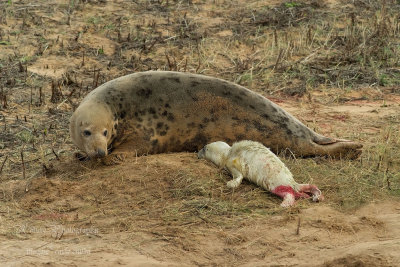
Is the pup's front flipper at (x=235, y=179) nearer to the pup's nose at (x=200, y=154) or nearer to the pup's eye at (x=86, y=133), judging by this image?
the pup's nose at (x=200, y=154)

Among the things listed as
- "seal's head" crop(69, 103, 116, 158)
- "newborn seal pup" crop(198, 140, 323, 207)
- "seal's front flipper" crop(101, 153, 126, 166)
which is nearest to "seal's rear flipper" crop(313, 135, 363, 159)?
"newborn seal pup" crop(198, 140, 323, 207)

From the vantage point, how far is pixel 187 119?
683 centimetres

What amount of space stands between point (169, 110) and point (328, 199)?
6.57 ft

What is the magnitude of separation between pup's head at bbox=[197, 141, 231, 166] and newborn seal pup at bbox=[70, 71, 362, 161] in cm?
40

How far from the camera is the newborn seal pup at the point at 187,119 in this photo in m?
6.70

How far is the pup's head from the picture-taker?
20.2ft

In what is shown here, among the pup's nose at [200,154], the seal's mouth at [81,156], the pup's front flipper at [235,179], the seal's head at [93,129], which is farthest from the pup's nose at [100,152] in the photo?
the pup's front flipper at [235,179]

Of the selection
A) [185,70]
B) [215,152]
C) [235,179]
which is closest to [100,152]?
[215,152]

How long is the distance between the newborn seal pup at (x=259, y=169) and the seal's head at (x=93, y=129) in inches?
37.4

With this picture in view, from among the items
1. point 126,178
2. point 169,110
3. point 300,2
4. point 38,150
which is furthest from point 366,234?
point 300,2

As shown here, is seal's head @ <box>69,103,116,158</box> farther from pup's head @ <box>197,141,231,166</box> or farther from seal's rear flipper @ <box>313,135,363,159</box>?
seal's rear flipper @ <box>313,135,363,159</box>

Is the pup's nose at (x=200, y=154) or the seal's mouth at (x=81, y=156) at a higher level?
the pup's nose at (x=200, y=154)

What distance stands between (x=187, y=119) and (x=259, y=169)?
1.36 meters

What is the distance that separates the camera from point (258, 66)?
10.2 meters
